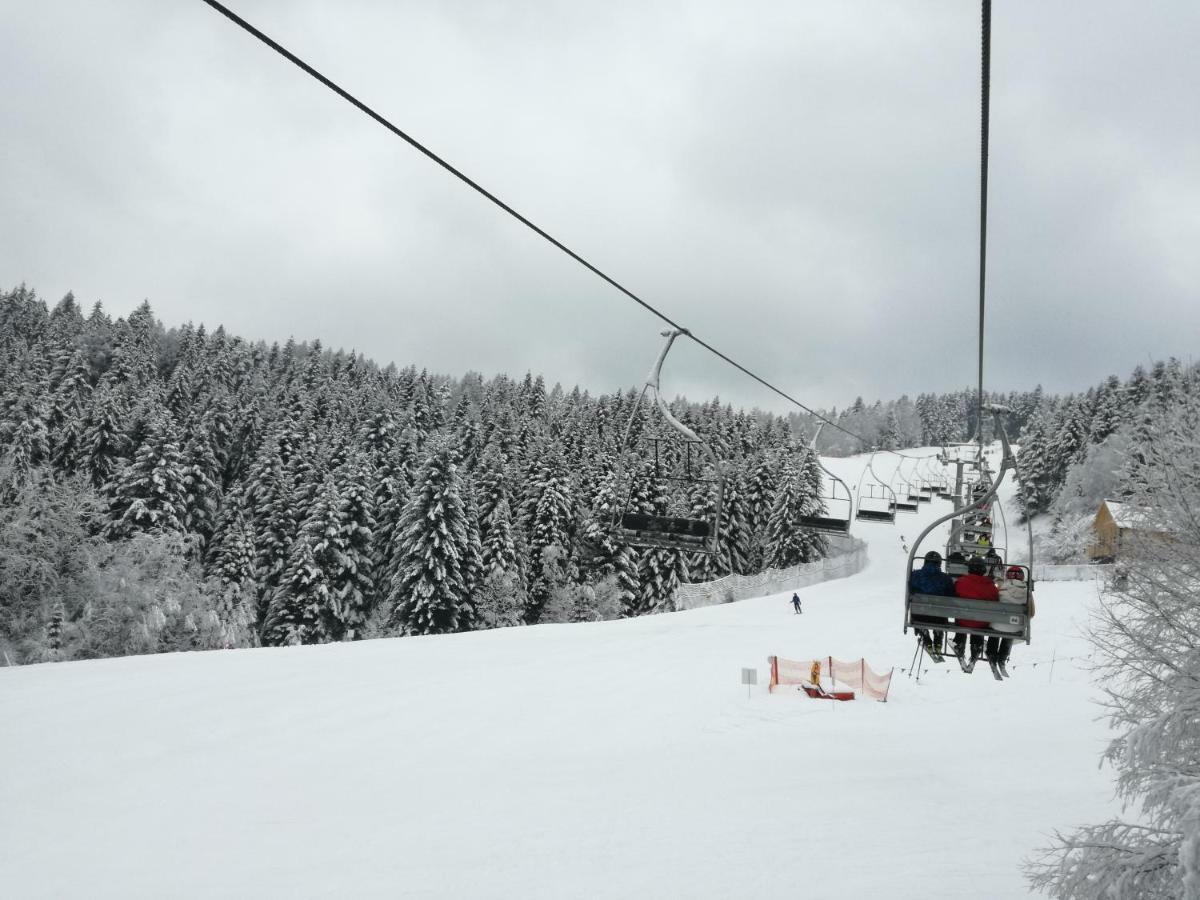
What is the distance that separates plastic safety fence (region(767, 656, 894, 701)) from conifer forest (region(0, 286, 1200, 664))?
6.79m

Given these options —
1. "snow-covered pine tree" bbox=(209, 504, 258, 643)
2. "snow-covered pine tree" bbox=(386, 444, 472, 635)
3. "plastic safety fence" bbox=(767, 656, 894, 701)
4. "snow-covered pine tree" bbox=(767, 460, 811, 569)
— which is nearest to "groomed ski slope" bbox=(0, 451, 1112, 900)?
"plastic safety fence" bbox=(767, 656, 894, 701)

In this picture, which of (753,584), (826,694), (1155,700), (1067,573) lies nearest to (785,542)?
(753,584)

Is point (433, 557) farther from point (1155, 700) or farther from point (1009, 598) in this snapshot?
point (1009, 598)

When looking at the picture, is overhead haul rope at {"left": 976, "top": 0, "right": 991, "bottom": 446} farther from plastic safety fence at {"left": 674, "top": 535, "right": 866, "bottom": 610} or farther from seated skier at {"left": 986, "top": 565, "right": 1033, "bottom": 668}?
plastic safety fence at {"left": 674, "top": 535, "right": 866, "bottom": 610}

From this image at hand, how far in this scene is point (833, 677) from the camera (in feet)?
84.2

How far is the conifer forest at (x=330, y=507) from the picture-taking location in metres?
34.9

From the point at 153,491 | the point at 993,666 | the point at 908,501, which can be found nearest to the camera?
the point at 993,666

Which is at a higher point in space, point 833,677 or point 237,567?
point 833,677

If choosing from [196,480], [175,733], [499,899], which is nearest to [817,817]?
[499,899]

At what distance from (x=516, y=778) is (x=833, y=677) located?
40.6 ft

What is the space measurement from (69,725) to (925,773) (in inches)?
824

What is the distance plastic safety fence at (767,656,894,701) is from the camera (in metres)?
24.9

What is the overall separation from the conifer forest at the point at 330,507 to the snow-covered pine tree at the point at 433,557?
129 mm

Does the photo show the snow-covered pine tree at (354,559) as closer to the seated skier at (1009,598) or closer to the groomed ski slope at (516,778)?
the groomed ski slope at (516,778)
